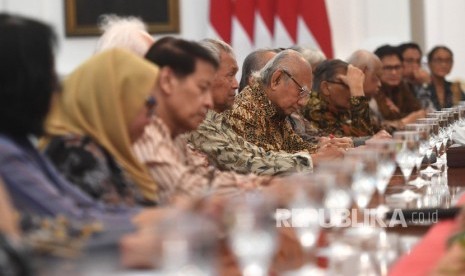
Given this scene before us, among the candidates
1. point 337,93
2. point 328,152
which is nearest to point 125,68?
point 328,152

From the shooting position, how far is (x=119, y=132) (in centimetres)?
310

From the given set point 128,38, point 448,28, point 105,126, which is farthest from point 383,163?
point 448,28

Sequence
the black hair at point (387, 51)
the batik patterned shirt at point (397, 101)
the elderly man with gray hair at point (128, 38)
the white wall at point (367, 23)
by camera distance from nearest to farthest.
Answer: the elderly man with gray hair at point (128, 38)
the batik patterned shirt at point (397, 101)
the black hair at point (387, 51)
the white wall at point (367, 23)

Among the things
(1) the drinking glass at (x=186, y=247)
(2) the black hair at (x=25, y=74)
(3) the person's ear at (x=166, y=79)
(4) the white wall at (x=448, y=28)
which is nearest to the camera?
(1) the drinking glass at (x=186, y=247)

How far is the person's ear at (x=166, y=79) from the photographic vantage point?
342 centimetres

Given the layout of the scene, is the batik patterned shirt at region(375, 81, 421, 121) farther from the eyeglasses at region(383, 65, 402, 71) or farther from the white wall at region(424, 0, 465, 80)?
the white wall at region(424, 0, 465, 80)

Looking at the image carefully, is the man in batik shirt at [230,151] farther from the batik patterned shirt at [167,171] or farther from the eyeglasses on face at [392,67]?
the eyeglasses on face at [392,67]

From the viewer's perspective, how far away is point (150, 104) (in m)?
3.24

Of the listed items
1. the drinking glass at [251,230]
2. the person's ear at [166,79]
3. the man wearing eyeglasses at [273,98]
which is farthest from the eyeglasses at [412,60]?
the drinking glass at [251,230]

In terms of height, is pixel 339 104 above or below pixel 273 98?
below

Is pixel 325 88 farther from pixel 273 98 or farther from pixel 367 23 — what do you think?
pixel 367 23

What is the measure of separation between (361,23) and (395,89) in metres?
1.23

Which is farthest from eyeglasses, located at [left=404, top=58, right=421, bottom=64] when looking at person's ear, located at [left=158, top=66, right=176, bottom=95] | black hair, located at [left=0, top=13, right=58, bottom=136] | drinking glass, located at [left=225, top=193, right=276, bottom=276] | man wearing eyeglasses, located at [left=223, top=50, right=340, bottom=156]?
drinking glass, located at [left=225, top=193, right=276, bottom=276]

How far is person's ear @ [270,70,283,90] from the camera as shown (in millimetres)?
5461
